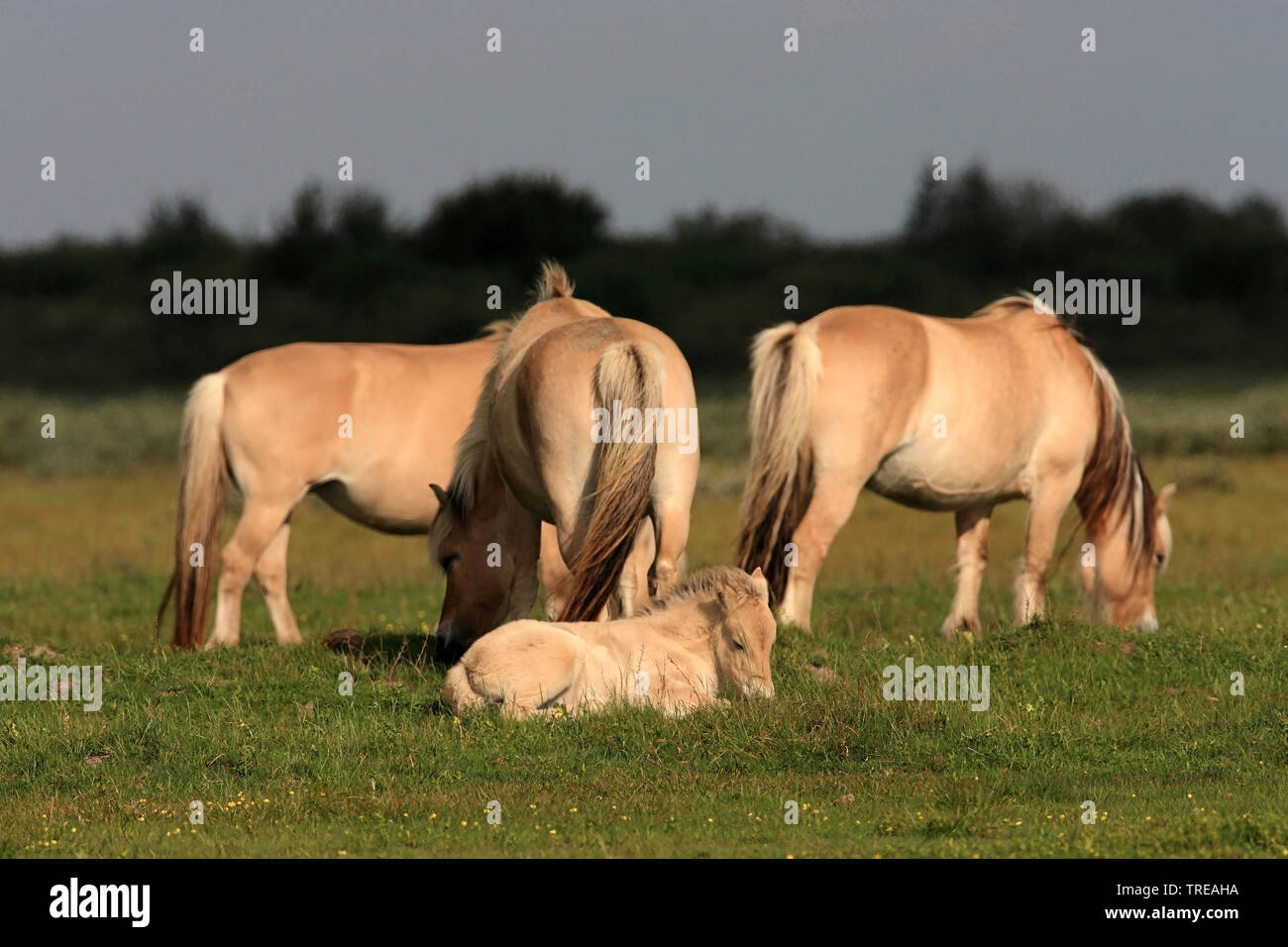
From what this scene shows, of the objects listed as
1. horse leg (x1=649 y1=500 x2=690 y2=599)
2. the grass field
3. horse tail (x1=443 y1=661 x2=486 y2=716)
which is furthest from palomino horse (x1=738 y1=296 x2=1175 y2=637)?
horse tail (x1=443 y1=661 x2=486 y2=716)

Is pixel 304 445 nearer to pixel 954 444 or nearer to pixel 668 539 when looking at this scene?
pixel 668 539

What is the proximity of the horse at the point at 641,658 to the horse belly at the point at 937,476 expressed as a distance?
3.32 metres

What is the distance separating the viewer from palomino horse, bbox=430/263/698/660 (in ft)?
28.8

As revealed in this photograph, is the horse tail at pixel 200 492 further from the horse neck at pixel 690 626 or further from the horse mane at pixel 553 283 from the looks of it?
the horse neck at pixel 690 626

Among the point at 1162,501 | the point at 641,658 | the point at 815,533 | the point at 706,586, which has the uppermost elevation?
the point at 1162,501

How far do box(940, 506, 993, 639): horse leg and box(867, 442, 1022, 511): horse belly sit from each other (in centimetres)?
47

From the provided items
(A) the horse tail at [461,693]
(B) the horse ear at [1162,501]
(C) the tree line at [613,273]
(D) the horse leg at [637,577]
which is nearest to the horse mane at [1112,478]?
(B) the horse ear at [1162,501]

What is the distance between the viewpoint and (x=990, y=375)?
11.8 meters

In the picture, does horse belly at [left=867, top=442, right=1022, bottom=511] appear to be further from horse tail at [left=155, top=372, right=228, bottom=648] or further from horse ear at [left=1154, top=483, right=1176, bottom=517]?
horse tail at [left=155, top=372, right=228, bottom=648]

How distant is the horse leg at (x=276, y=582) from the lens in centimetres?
1259

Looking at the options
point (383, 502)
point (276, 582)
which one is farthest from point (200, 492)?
point (383, 502)

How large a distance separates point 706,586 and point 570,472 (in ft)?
3.45

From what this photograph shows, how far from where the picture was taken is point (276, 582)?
41.9ft
